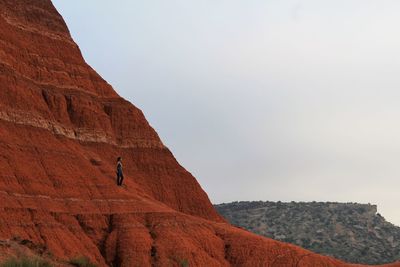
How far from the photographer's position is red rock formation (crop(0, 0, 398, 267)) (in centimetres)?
3853

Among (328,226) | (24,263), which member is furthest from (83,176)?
(328,226)

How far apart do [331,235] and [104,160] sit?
56.8 m

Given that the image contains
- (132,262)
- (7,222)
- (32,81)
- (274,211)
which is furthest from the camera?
(274,211)

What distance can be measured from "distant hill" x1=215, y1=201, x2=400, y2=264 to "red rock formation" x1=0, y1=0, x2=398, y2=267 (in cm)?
4008

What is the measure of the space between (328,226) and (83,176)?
2622 inches

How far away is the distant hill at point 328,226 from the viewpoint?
91375mm

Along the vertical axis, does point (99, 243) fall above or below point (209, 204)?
below

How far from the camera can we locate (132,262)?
38.7 m

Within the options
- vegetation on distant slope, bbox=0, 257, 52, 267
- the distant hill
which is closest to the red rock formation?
vegetation on distant slope, bbox=0, 257, 52, 267

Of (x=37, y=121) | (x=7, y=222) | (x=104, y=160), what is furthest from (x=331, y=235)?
(x=7, y=222)

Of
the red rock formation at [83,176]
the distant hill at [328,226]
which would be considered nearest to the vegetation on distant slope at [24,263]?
the red rock formation at [83,176]

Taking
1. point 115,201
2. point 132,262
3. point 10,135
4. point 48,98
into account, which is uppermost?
point 48,98

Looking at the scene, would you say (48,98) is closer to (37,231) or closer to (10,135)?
(10,135)

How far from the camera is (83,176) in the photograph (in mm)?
44031
